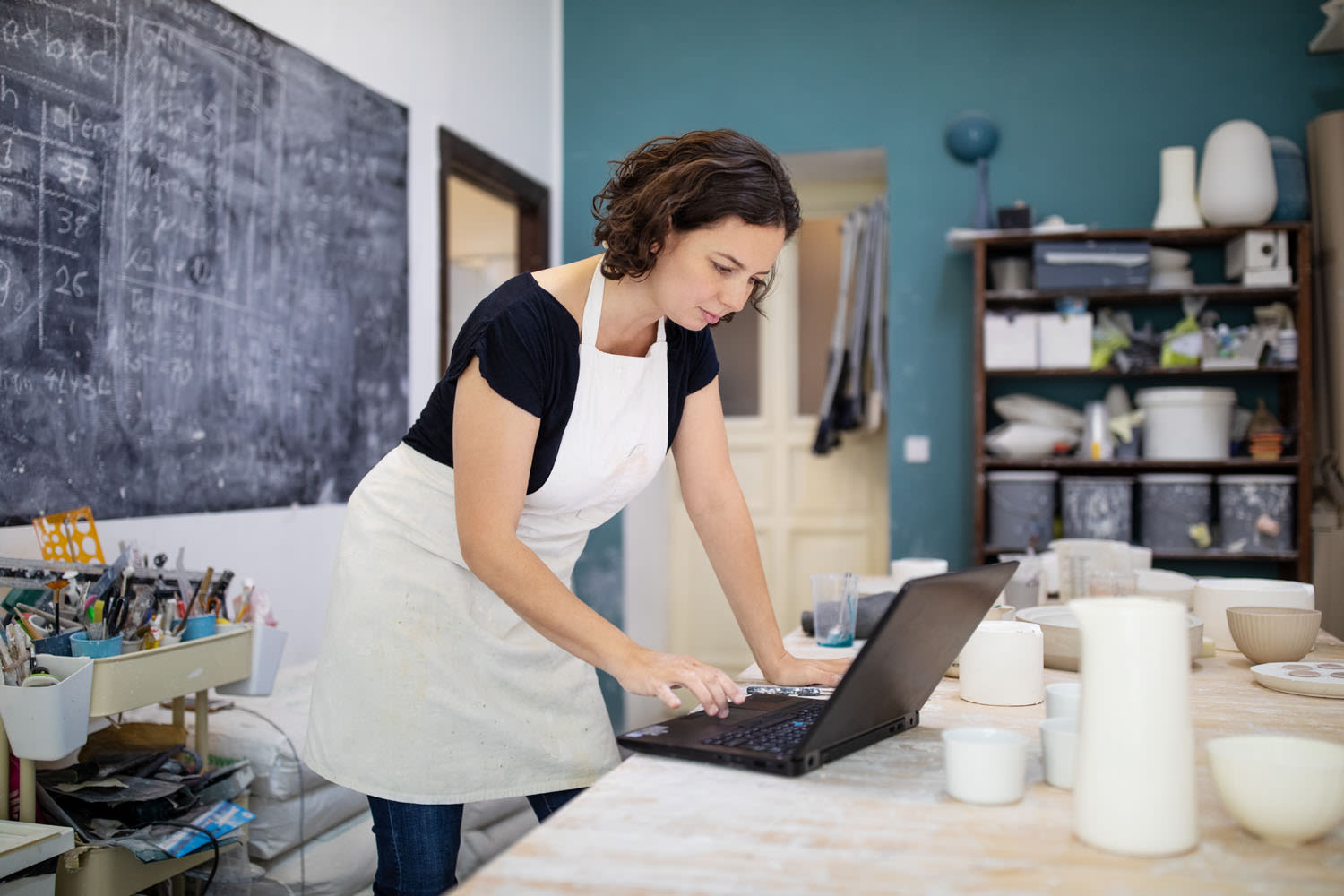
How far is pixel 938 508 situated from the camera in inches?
158

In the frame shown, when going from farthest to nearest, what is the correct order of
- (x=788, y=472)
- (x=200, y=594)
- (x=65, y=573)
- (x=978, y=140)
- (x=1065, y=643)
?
(x=788, y=472)
(x=978, y=140)
(x=200, y=594)
(x=65, y=573)
(x=1065, y=643)

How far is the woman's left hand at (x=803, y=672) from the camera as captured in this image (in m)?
1.28

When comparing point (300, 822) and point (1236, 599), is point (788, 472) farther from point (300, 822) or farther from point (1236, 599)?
point (1236, 599)

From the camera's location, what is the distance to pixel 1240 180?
348cm

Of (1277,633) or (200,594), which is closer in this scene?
(1277,633)

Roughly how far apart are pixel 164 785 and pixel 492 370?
1.09 m

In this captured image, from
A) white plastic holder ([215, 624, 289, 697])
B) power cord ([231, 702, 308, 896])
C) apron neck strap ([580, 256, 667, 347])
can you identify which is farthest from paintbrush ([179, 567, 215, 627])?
apron neck strap ([580, 256, 667, 347])

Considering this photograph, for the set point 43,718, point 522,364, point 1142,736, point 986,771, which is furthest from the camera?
point 43,718

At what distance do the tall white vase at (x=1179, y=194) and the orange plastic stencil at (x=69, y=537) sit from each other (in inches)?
125

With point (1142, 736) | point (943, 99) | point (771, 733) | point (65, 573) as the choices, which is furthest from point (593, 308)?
point (943, 99)

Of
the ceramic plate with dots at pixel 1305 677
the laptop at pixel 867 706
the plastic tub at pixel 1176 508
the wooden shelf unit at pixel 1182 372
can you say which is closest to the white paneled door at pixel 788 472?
the wooden shelf unit at pixel 1182 372

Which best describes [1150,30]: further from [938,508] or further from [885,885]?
[885,885]

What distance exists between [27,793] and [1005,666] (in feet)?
4.65

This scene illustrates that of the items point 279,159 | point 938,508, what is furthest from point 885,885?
point 938,508
